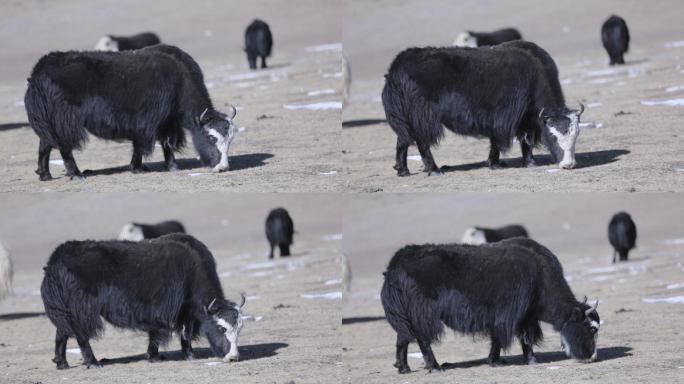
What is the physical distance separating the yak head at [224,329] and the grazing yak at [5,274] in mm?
6093

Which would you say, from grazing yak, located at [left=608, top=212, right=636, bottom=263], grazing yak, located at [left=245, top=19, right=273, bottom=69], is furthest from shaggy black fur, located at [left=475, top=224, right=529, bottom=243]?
grazing yak, located at [left=245, top=19, right=273, bottom=69]

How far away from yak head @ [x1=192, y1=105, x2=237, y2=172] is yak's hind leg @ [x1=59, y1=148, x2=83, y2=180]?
4.12ft

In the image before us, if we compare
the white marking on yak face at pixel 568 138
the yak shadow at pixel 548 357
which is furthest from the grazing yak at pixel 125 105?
the yak shadow at pixel 548 357

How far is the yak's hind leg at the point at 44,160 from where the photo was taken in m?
15.9

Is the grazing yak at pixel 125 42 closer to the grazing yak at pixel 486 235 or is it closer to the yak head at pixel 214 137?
the grazing yak at pixel 486 235

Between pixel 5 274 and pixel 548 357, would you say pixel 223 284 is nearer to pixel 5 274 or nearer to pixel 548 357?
pixel 5 274

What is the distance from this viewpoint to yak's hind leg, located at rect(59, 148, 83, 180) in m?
15.8

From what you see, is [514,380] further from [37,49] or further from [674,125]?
[37,49]

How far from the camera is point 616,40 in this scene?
25734mm

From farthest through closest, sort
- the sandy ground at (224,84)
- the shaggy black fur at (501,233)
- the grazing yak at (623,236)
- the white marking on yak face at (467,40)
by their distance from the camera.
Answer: the white marking on yak face at (467,40), the grazing yak at (623,236), the shaggy black fur at (501,233), the sandy ground at (224,84)

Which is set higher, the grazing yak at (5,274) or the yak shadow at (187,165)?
the yak shadow at (187,165)

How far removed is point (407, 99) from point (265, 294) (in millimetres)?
4603

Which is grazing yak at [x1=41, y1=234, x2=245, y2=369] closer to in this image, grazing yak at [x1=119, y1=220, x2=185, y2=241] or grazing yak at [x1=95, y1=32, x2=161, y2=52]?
grazing yak at [x1=119, y1=220, x2=185, y2=241]

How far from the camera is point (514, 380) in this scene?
12.7 meters
